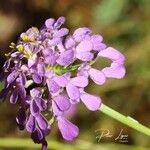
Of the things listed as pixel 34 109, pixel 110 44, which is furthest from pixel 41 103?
pixel 110 44

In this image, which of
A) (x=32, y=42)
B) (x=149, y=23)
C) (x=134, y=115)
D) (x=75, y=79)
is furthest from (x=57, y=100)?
(x=149, y=23)

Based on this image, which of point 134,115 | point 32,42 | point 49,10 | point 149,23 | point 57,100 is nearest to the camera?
point 57,100

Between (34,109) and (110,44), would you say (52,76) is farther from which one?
(110,44)

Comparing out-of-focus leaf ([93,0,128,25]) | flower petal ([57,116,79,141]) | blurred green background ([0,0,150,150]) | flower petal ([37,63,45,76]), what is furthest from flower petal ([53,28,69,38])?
out-of-focus leaf ([93,0,128,25])

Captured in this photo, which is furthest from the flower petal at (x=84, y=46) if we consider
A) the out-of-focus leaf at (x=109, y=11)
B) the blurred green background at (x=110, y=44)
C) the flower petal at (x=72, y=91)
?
the out-of-focus leaf at (x=109, y=11)

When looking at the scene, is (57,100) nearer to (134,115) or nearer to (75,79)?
(75,79)

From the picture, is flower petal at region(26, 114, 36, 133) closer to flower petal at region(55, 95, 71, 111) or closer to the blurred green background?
flower petal at region(55, 95, 71, 111)
